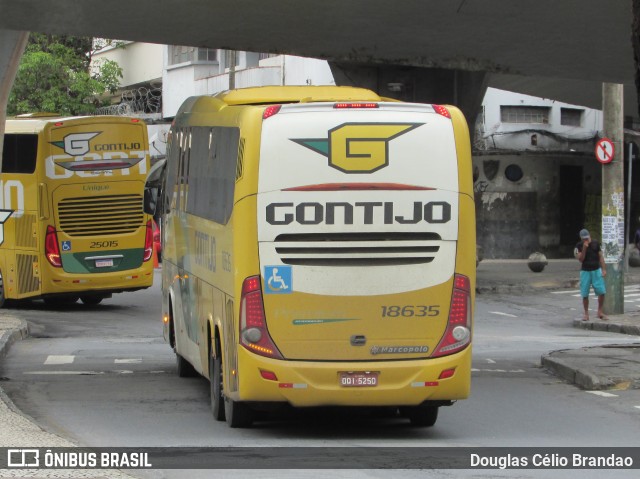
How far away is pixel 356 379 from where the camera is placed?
11773 mm

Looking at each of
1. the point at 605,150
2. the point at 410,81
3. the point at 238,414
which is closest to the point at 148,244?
the point at 410,81

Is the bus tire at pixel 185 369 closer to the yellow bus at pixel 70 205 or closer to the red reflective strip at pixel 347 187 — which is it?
the red reflective strip at pixel 347 187

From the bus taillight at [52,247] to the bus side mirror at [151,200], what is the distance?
28.9ft

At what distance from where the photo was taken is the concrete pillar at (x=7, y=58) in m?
17.2

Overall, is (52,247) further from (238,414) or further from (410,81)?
(238,414)

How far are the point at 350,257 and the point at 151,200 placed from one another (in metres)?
7.52

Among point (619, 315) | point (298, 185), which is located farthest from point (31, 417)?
point (619, 315)

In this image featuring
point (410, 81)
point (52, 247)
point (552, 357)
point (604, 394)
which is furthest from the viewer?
point (52, 247)

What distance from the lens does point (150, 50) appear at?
5859cm

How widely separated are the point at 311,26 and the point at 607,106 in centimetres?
1160

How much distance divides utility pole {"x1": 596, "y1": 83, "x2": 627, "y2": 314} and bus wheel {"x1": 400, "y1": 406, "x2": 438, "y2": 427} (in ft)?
51.9

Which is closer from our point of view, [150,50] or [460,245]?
[460,245]

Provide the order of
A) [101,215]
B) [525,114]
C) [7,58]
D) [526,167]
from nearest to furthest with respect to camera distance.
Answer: [7,58], [101,215], [526,167], [525,114]

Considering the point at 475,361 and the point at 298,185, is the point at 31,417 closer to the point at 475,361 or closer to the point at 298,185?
the point at 298,185
